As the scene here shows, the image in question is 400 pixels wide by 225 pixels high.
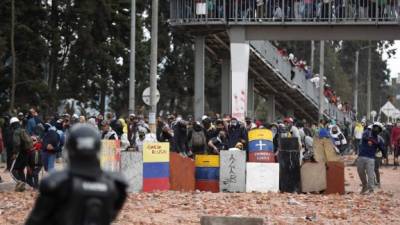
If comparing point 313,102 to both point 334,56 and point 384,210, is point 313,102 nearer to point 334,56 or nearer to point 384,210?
point 384,210

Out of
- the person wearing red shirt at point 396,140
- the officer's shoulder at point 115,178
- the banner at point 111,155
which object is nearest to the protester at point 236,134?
the banner at point 111,155

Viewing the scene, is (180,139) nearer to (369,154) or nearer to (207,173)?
(207,173)

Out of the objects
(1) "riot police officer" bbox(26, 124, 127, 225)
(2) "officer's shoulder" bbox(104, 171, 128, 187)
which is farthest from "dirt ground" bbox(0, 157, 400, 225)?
(1) "riot police officer" bbox(26, 124, 127, 225)

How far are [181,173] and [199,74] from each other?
742 inches

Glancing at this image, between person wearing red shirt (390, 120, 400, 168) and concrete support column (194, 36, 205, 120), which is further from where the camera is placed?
concrete support column (194, 36, 205, 120)

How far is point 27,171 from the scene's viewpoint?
68.2 feet

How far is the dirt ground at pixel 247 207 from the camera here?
1569 centimetres

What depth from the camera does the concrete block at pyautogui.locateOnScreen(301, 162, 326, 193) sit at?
21484 mm

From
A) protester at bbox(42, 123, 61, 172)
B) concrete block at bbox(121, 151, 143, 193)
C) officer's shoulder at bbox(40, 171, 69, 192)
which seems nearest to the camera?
officer's shoulder at bbox(40, 171, 69, 192)

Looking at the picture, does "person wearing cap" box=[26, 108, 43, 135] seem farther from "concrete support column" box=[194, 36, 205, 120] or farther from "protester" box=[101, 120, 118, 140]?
"concrete support column" box=[194, 36, 205, 120]

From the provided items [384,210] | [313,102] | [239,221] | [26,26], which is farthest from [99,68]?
[239,221]

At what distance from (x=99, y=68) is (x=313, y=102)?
11.2 m

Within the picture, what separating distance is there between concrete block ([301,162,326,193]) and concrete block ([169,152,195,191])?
2.48m

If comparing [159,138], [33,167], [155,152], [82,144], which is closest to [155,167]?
[155,152]
